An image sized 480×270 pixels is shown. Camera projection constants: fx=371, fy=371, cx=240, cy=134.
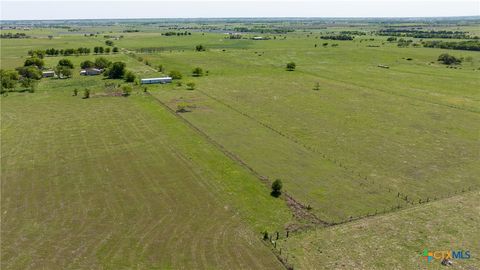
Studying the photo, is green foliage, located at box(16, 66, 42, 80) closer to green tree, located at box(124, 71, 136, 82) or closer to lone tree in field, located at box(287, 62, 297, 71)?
green tree, located at box(124, 71, 136, 82)

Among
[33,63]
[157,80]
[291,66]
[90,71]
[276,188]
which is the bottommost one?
[276,188]

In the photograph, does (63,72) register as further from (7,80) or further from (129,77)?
(129,77)

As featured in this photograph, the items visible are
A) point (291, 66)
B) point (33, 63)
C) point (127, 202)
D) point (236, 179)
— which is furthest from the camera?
point (291, 66)

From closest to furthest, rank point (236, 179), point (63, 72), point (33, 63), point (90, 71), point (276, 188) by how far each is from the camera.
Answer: point (276, 188) < point (236, 179) < point (63, 72) < point (90, 71) < point (33, 63)

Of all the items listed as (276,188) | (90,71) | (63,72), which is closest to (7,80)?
(63,72)

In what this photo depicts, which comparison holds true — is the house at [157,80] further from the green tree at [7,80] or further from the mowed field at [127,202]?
the mowed field at [127,202]

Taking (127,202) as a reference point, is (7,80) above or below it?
above
